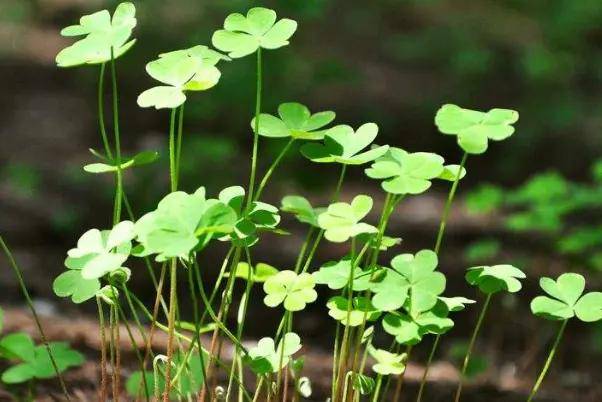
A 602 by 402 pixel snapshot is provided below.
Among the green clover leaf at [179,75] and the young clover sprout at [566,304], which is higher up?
the green clover leaf at [179,75]

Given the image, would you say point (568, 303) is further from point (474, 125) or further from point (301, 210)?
point (301, 210)

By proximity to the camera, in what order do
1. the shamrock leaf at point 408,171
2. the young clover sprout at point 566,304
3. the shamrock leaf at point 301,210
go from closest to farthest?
the shamrock leaf at point 408,171, the young clover sprout at point 566,304, the shamrock leaf at point 301,210

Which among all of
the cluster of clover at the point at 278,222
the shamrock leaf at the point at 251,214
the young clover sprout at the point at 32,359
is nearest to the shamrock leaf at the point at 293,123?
the cluster of clover at the point at 278,222

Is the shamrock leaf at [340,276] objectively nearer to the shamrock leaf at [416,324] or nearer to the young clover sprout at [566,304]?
the shamrock leaf at [416,324]

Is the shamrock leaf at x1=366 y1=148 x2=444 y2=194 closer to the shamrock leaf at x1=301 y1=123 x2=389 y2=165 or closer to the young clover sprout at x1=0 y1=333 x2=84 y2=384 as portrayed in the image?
the shamrock leaf at x1=301 y1=123 x2=389 y2=165

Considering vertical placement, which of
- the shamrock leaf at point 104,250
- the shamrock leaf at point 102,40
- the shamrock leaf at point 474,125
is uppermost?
the shamrock leaf at point 102,40

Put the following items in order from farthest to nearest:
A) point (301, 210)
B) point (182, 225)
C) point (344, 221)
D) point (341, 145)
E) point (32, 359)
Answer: point (32, 359), point (301, 210), point (341, 145), point (344, 221), point (182, 225)

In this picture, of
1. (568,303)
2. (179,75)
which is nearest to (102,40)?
(179,75)
